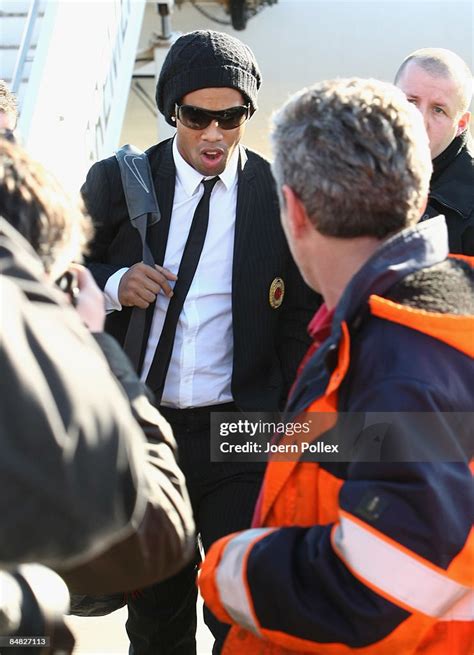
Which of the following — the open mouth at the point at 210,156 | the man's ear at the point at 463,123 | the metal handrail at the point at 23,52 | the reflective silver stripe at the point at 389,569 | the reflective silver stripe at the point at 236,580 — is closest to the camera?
the reflective silver stripe at the point at 389,569

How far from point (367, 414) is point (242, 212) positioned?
1.52 m

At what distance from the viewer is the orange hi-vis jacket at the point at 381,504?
164cm

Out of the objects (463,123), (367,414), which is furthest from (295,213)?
(463,123)

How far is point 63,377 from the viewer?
49.1 inches

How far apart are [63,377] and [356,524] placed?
61cm

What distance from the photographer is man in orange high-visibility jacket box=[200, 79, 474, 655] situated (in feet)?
5.40

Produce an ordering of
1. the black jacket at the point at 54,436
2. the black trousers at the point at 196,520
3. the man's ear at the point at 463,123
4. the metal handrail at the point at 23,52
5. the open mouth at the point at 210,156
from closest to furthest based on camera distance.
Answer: the black jacket at the point at 54,436 < the black trousers at the point at 196,520 < the open mouth at the point at 210,156 < the man's ear at the point at 463,123 < the metal handrail at the point at 23,52

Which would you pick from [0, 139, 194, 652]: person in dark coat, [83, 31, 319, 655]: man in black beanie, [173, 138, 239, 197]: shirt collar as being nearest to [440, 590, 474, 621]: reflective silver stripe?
[0, 139, 194, 652]: person in dark coat

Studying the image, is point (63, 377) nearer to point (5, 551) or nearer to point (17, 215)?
point (5, 551)

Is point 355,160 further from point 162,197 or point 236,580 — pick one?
point 162,197

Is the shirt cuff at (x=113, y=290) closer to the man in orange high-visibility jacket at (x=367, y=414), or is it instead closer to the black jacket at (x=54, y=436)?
the man in orange high-visibility jacket at (x=367, y=414)

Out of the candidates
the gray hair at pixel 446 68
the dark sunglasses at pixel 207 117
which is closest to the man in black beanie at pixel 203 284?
the dark sunglasses at pixel 207 117

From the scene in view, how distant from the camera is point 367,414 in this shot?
66.8 inches

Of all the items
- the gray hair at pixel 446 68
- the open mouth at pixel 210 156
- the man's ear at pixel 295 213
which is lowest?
the open mouth at pixel 210 156
